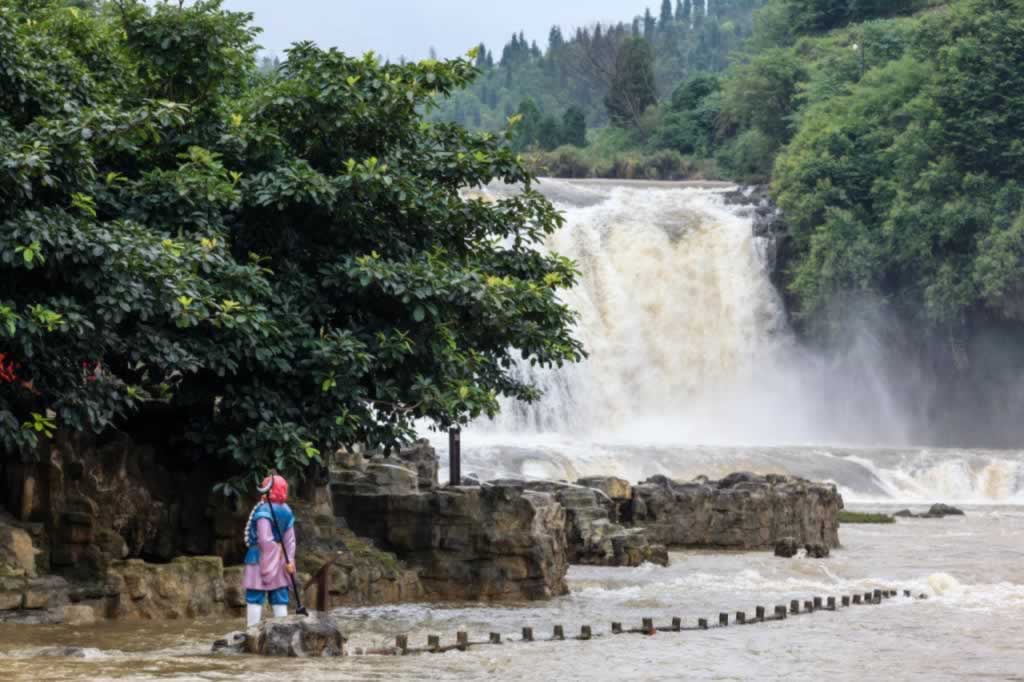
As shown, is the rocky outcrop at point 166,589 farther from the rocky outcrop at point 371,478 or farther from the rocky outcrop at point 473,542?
the rocky outcrop at point 473,542

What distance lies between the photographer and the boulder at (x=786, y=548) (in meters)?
26.1

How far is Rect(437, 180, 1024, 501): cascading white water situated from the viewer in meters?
44.5

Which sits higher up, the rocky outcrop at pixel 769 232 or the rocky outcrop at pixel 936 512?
the rocky outcrop at pixel 769 232

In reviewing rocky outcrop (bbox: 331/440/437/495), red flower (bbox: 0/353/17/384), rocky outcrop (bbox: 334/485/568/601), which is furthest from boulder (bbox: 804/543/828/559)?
red flower (bbox: 0/353/17/384)

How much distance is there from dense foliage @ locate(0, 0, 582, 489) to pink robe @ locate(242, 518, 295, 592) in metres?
2.34

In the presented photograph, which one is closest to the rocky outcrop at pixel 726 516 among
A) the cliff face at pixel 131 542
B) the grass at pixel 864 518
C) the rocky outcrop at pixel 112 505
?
the grass at pixel 864 518

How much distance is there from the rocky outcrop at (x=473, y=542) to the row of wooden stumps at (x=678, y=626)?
257cm

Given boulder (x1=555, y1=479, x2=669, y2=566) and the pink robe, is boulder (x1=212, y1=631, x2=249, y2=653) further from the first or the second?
boulder (x1=555, y1=479, x2=669, y2=566)

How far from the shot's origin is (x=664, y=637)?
1614cm

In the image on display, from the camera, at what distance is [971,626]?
18.0m

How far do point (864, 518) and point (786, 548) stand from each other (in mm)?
10219

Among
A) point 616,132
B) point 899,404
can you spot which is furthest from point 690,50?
point 899,404

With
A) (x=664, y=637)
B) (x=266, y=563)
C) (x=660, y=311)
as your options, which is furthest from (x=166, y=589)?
(x=660, y=311)

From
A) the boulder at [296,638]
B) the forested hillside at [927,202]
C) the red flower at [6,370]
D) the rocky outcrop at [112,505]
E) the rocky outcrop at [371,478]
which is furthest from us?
the forested hillside at [927,202]
